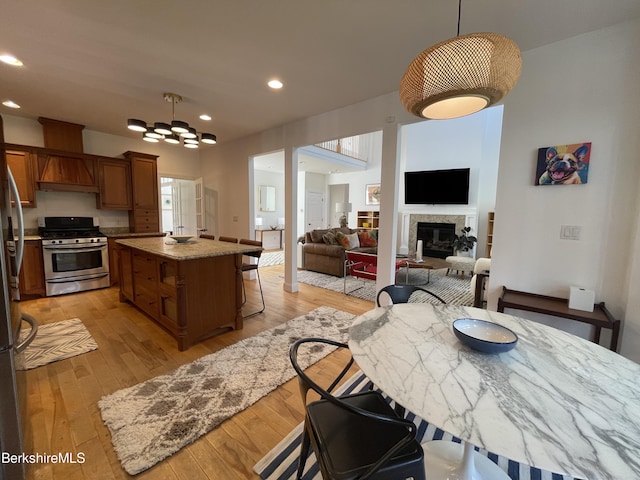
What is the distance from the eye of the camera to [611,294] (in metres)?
2.08

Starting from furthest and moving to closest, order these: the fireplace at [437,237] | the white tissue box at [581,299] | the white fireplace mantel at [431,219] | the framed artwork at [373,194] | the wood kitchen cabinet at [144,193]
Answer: the framed artwork at [373,194] < the fireplace at [437,237] < the white fireplace mantel at [431,219] < the wood kitchen cabinet at [144,193] < the white tissue box at [581,299]

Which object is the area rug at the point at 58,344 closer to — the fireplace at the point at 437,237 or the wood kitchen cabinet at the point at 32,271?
the wood kitchen cabinet at the point at 32,271

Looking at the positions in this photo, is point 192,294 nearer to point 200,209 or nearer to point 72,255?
point 72,255

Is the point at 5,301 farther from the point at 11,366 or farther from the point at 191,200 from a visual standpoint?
the point at 191,200

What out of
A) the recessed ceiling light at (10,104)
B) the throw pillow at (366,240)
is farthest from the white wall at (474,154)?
the recessed ceiling light at (10,104)

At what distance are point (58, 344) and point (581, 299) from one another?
4714 mm

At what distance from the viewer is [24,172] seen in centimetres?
385

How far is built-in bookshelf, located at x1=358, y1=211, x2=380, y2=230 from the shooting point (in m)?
8.75

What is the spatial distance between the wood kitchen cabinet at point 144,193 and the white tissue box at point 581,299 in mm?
6190

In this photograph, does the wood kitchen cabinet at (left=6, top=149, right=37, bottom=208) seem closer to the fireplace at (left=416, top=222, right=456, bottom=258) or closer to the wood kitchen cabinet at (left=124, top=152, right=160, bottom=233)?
the wood kitchen cabinet at (left=124, top=152, right=160, bottom=233)

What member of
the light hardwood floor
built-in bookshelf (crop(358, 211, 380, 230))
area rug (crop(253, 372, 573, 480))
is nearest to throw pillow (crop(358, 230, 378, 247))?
built-in bookshelf (crop(358, 211, 380, 230))

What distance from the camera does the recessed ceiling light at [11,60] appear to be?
243 centimetres

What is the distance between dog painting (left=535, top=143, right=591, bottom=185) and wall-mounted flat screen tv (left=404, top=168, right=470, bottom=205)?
472 centimetres

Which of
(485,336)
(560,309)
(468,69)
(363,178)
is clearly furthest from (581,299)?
(363,178)
